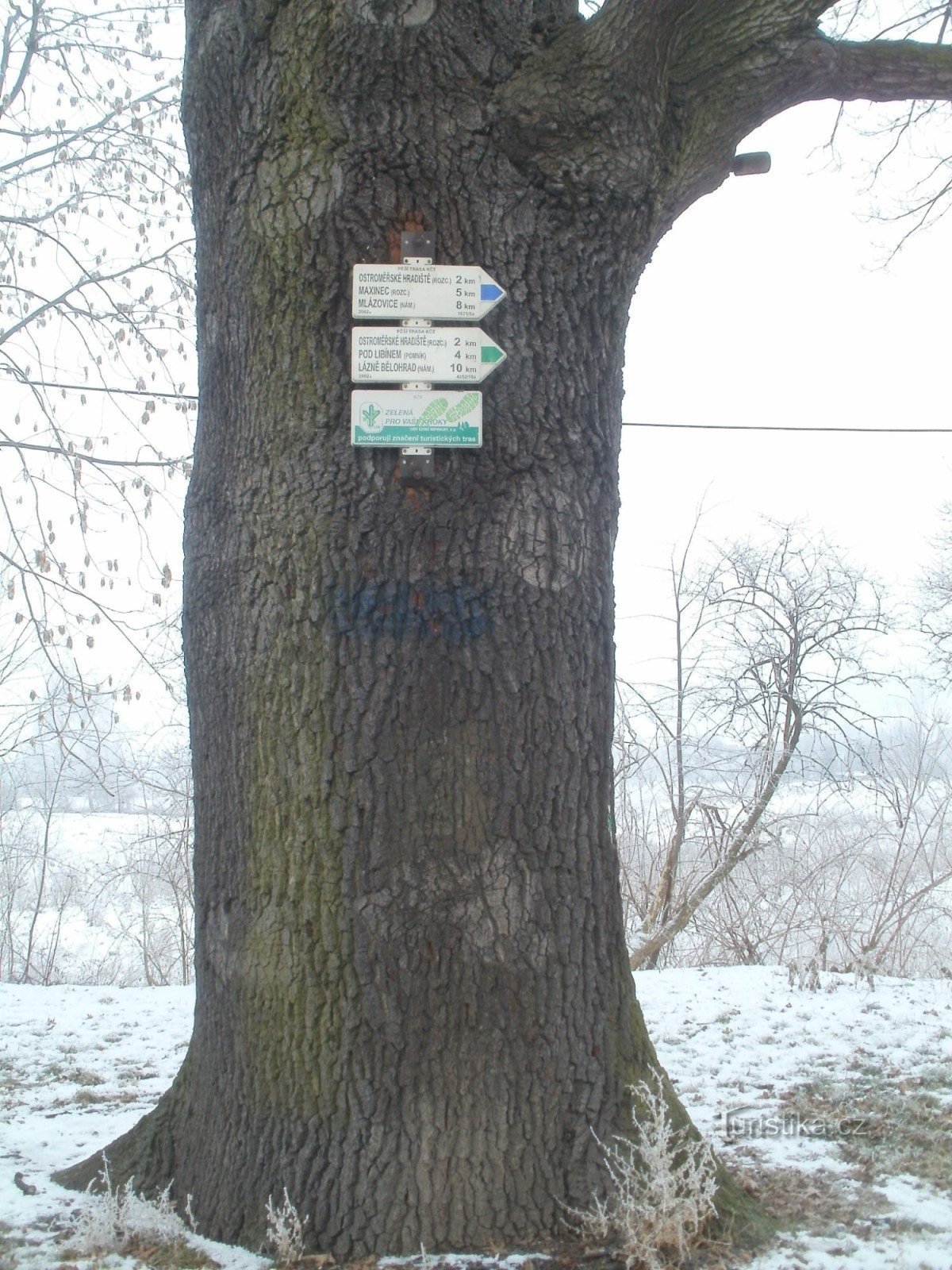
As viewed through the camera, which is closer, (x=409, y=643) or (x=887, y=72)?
(x=409, y=643)

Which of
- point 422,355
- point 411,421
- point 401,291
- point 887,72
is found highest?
point 887,72

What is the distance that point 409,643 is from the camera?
8.16 feet

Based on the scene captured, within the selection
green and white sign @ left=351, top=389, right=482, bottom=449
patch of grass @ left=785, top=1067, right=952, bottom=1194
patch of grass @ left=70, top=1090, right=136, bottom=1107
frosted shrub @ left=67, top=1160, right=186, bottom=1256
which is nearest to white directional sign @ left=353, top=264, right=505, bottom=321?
green and white sign @ left=351, top=389, right=482, bottom=449

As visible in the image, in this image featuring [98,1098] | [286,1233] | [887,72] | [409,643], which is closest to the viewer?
[286,1233]

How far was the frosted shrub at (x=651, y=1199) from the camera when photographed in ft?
7.68

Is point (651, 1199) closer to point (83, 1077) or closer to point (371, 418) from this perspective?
point (371, 418)

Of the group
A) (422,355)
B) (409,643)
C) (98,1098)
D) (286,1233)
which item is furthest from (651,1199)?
(98,1098)

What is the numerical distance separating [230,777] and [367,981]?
0.62m

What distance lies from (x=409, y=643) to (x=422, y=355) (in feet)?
2.35

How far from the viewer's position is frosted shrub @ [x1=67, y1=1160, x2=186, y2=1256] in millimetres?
2461

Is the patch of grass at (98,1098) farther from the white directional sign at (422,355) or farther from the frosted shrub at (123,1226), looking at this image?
the white directional sign at (422,355)

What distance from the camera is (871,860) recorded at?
41.3 feet

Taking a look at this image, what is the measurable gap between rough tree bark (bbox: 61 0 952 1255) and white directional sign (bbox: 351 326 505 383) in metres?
0.06

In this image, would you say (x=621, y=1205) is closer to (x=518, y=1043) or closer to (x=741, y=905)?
(x=518, y=1043)
